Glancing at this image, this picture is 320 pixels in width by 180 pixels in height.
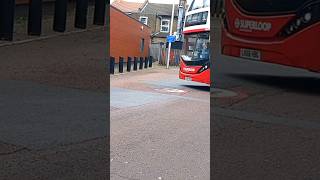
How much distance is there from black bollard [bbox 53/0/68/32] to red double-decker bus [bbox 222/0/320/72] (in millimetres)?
3317

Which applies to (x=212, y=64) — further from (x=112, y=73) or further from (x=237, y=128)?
(x=237, y=128)

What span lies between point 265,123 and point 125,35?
328 centimetres

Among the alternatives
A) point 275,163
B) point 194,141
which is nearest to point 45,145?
point 194,141

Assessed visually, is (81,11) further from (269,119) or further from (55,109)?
(55,109)

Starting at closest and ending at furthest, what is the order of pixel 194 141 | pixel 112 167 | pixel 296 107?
1. pixel 112 167
2. pixel 194 141
3. pixel 296 107

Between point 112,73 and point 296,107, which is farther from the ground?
point 112,73

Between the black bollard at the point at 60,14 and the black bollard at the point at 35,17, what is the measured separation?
81 millimetres

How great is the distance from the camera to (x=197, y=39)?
8.31ft

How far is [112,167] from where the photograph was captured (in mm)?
3516

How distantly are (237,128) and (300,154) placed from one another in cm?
89

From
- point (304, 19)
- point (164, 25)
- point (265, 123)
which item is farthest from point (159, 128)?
point (164, 25)

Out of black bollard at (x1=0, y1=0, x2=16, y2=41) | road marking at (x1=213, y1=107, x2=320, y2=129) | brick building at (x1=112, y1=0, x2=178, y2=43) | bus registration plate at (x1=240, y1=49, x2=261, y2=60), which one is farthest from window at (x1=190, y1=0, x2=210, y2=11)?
bus registration plate at (x1=240, y1=49, x2=261, y2=60)

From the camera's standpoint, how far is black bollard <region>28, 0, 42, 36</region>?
2.35 meters

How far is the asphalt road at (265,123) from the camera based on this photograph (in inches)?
140
